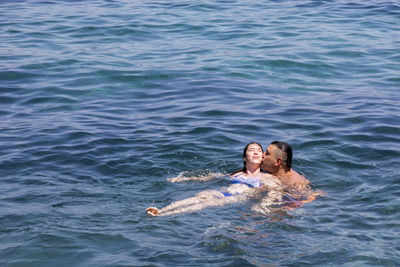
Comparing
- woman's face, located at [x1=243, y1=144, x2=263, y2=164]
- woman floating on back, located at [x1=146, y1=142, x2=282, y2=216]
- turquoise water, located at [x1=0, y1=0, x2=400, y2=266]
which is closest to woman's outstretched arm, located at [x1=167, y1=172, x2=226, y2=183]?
woman floating on back, located at [x1=146, y1=142, x2=282, y2=216]

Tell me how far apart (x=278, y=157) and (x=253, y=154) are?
1.60 feet

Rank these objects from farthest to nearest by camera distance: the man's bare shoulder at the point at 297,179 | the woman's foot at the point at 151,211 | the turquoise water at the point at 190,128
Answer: the man's bare shoulder at the point at 297,179, the woman's foot at the point at 151,211, the turquoise water at the point at 190,128

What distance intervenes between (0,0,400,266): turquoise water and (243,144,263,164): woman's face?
2.46ft

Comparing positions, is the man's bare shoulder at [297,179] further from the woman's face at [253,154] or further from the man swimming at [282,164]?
the woman's face at [253,154]

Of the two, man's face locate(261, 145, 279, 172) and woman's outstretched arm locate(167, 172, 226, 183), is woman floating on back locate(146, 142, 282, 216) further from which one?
man's face locate(261, 145, 279, 172)

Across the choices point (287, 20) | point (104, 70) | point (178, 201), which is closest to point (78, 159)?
point (178, 201)

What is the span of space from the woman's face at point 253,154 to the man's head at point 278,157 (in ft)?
0.95

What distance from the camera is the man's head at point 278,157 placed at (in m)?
9.85

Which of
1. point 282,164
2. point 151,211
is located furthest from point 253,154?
point 151,211

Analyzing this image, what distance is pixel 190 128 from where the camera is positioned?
12.5 m

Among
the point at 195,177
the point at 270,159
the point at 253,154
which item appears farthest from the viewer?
the point at 195,177

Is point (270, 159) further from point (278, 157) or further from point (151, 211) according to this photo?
point (151, 211)

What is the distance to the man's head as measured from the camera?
9.85 metres

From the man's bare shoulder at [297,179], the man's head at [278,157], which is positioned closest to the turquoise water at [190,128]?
the man's bare shoulder at [297,179]
